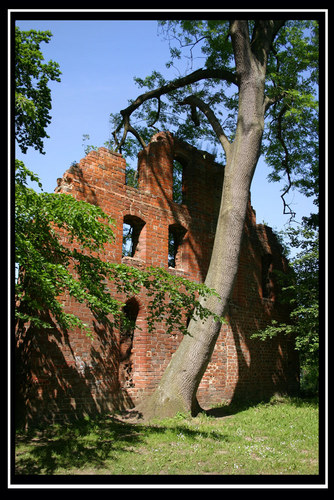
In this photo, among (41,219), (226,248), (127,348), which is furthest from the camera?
(127,348)

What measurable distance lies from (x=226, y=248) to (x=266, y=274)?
248 inches

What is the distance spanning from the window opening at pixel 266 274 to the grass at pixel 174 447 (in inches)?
251

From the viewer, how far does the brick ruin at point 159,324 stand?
8.84 m

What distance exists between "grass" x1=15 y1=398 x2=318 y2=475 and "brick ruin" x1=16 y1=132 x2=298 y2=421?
846 millimetres

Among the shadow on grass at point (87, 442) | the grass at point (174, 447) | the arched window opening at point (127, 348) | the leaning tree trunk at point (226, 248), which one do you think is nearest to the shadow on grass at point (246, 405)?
the grass at point (174, 447)

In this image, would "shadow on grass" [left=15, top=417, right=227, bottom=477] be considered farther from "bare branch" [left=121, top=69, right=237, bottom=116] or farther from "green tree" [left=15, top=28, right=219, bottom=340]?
"bare branch" [left=121, top=69, right=237, bottom=116]

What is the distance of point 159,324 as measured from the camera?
11.0 meters

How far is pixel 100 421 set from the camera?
29.4ft

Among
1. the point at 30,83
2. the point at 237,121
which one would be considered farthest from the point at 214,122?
the point at 30,83

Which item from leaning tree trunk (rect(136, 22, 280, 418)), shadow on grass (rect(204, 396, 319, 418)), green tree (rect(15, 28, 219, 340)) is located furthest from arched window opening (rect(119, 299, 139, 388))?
green tree (rect(15, 28, 219, 340))

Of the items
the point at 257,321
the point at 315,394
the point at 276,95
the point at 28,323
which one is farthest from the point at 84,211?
the point at 315,394

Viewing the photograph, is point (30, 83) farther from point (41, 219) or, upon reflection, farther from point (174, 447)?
point (174, 447)

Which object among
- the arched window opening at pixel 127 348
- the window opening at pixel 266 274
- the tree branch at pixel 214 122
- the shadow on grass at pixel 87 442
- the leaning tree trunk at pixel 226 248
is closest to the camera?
the shadow on grass at pixel 87 442

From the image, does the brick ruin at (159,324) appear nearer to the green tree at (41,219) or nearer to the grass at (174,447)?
the grass at (174,447)
